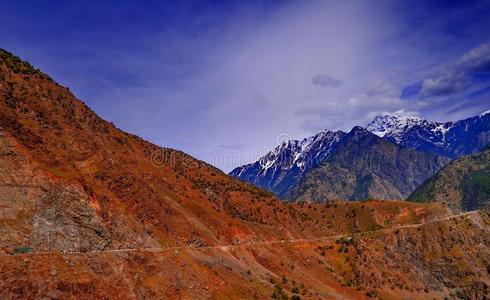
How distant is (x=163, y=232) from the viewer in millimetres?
61781

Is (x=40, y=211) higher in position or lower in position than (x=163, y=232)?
higher

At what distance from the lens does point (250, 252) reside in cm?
6694

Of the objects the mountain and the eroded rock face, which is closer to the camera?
the mountain

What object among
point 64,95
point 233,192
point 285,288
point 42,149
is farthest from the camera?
point 233,192

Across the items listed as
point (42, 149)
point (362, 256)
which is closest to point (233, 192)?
point (362, 256)

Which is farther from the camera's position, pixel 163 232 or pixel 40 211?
pixel 163 232

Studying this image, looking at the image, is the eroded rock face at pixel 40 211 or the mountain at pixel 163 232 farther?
the eroded rock face at pixel 40 211

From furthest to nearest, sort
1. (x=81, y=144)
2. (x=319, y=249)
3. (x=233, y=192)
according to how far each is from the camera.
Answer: (x=233, y=192) → (x=319, y=249) → (x=81, y=144)

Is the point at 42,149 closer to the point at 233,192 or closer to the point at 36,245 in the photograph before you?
the point at 36,245

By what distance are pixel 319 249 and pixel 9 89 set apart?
2278 inches

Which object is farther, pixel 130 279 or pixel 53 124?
pixel 53 124

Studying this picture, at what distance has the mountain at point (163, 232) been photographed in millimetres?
40969

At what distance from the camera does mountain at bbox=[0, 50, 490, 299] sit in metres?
41.0

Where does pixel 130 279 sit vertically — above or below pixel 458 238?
below
